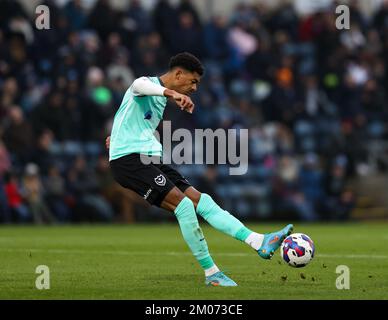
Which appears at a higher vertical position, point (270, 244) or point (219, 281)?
point (270, 244)

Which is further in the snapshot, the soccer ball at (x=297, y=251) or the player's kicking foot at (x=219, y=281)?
the soccer ball at (x=297, y=251)

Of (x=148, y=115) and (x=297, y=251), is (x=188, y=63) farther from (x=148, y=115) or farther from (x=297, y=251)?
(x=297, y=251)

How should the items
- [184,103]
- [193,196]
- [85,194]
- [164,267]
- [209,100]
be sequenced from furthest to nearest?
1. [209,100]
2. [85,194]
3. [164,267]
4. [193,196]
5. [184,103]

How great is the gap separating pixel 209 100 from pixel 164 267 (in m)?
12.1

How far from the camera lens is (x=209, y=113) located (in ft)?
75.5

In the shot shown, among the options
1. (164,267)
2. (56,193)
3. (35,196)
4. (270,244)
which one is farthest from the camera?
(56,193)

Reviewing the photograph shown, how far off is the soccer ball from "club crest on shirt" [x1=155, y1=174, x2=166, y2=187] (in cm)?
137

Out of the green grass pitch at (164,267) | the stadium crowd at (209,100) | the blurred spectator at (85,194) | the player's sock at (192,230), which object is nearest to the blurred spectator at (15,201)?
the stadium crowd at (209,100)

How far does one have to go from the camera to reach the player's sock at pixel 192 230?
9.54 meters

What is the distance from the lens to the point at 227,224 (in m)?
9.73

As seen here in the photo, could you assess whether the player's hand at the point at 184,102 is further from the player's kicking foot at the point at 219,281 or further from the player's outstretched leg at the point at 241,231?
the player's kicking foot at the point at 219,281

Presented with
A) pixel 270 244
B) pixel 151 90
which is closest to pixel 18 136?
pixel 151 90

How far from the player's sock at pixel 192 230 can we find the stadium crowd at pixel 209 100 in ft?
38.0
